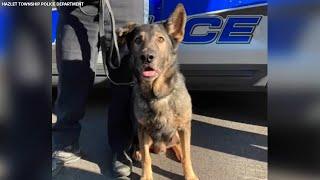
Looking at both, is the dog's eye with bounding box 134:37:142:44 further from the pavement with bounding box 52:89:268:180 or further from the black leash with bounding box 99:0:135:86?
the pavement with bounding box 52:89:268:180

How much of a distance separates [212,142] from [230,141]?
0.16 m

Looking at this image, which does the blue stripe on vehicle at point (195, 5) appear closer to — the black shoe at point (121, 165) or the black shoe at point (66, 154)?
the black shoe at point (121, 165)

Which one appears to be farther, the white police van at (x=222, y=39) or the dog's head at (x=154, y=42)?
the white police van at (x=222, y=39)

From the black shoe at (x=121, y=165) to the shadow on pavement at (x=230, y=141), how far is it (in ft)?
2.40

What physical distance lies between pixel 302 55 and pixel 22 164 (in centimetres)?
144

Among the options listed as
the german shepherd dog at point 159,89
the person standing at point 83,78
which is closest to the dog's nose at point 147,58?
the german shepherd dog at point 159,89

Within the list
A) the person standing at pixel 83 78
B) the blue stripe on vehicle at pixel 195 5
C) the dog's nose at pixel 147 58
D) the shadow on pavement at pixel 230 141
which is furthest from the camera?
the shadow on pavement at pixel 230 141

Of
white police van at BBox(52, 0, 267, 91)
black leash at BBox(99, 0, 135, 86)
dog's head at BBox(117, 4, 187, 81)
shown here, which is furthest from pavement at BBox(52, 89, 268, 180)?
dog's head at BBox(117, 4, 187, 81)

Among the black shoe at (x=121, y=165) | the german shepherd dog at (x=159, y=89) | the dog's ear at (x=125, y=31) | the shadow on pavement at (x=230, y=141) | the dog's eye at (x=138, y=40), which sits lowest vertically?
the black shoe at (x=121, y=165)

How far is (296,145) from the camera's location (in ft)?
7.80

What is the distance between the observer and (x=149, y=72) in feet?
10.8

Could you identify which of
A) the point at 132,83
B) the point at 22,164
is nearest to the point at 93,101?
the point at 132,83

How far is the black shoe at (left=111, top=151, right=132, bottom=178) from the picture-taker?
3.66 m

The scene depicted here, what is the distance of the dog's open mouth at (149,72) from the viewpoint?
327 cm
